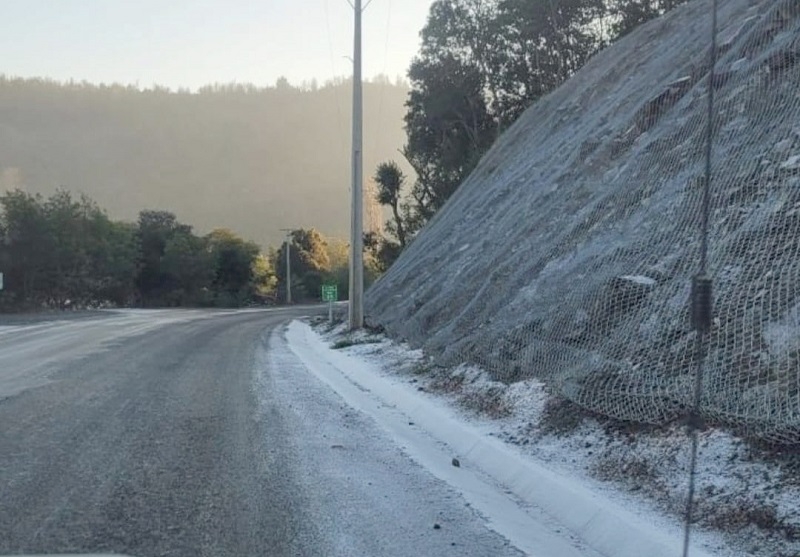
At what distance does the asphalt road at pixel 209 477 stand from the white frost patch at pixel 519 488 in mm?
247

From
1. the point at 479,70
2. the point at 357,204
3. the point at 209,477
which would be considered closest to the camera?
the point at 209,477

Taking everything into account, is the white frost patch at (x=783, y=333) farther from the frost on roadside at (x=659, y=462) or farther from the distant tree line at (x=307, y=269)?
the distant tree line at (x=307, y=269)

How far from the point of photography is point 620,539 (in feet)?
17.1

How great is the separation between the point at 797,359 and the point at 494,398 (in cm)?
389

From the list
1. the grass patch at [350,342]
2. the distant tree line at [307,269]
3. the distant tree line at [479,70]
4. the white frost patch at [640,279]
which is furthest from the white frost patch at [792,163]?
the distant tree line at [307,269]

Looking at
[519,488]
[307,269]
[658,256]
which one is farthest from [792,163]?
[307,269]

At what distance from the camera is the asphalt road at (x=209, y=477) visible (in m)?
5.27

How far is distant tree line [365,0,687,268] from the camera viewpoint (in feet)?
138

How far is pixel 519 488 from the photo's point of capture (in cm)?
666

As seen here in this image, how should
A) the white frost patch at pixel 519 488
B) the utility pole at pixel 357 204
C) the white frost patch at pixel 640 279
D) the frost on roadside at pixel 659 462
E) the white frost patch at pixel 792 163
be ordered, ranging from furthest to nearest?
the utility pole at pixel 357 204 < the white frost patch at pixel 640 279 < the white frost patch at pixel 792 163 < the white frost patch at pixel 519 488 < the frost on roadside at pixel 659 462

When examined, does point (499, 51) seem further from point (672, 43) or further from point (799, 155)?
point (799, 155)

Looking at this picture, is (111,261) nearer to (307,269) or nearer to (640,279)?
(307,269)

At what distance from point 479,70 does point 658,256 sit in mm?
38497

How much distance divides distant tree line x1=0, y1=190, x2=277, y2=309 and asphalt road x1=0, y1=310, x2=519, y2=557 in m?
37.5
